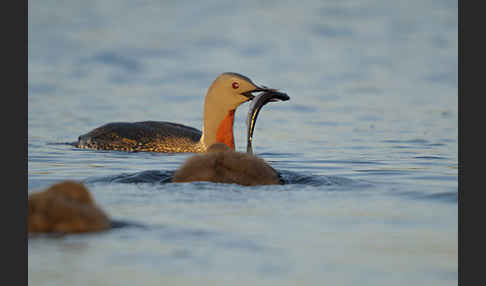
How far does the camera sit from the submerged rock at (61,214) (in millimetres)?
4383

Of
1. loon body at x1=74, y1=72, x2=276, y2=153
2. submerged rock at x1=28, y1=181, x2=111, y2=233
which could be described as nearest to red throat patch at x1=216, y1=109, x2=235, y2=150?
loon body at x1=74, y1=72, x2=276, y2=153

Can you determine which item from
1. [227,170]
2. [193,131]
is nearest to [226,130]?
[193,131]

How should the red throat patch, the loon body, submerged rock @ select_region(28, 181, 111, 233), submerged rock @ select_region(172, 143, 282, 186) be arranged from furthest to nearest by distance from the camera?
the red throat patch, the loon body, submerged rock @ select_region(172, 143, 282, 186), submerged rock @ select_region(28, 181, 111, 233)

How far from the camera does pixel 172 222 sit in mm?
4828

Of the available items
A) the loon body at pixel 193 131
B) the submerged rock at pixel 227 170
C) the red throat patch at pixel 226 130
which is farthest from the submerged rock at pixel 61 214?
the red throat patch at pixel 226 130

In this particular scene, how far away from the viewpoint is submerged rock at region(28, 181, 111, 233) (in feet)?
14.4

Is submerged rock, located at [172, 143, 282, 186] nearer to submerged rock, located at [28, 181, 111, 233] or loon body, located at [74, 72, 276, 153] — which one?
submerged rock, located at [28, 181, 111, 233]

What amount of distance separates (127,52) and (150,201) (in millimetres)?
17404

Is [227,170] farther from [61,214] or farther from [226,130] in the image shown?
[226,130]

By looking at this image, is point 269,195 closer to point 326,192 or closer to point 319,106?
point 326,192

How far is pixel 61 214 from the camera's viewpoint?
14.4 ft

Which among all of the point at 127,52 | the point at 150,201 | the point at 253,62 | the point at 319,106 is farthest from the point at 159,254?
the point at 127,52

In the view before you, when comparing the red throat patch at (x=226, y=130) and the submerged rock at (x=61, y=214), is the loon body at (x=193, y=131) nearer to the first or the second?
the red throat patch at (x=226, y=130)

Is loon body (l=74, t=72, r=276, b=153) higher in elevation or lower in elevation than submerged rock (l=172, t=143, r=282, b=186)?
higher
